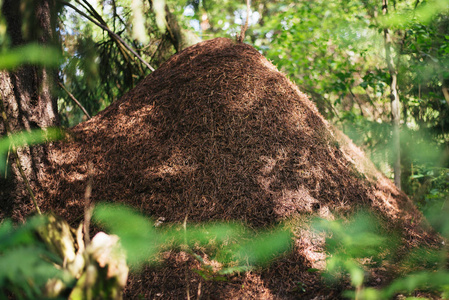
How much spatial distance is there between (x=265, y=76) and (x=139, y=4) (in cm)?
235

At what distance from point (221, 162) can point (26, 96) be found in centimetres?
193

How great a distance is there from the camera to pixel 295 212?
8.78 feet

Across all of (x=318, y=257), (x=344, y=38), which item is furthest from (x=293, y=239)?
(x=344, y=38)

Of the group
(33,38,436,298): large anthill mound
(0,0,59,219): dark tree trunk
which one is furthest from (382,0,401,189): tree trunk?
(0,0,59,219): dark tree trunk

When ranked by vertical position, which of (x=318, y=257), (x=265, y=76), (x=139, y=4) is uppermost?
(x=139, y=4)

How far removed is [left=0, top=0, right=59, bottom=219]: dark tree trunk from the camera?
2771mm

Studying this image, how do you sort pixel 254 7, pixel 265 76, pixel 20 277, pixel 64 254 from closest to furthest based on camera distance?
1. pixel 20 277
2. pixel 64 254
3. pixel 265 76
4. pixel 254 7

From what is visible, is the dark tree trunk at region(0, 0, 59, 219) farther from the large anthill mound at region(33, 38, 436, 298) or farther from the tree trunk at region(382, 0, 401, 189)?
the tree trunk at region(382, 0, 401, 189)

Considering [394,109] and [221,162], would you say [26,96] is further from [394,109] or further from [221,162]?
[394,109]

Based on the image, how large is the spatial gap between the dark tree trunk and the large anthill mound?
0.20m

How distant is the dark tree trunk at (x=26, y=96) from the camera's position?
2.77 m

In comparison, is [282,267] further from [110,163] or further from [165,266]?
[110,163]

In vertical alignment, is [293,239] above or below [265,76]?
below

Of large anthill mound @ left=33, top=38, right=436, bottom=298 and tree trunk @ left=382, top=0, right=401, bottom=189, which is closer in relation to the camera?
large anthill mound @ left=33, top=38, right=436, bottom=298
